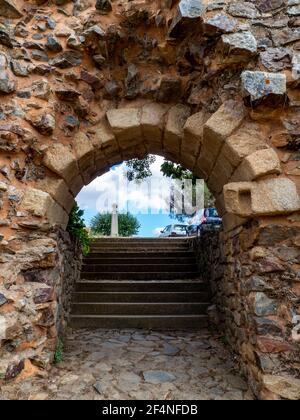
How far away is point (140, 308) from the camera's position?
4.36 m

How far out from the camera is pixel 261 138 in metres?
2.44

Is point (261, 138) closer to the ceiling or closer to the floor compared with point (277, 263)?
closer to the ceiling

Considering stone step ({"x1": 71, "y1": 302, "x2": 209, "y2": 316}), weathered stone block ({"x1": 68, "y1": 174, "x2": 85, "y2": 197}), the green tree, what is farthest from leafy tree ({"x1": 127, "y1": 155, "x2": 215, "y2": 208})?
the green tree

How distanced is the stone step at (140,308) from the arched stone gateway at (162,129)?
124cm

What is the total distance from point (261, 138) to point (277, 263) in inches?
38.2

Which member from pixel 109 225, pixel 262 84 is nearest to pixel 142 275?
pixel 262 84

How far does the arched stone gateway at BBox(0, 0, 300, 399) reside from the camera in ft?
7.50

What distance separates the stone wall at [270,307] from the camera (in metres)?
2.12

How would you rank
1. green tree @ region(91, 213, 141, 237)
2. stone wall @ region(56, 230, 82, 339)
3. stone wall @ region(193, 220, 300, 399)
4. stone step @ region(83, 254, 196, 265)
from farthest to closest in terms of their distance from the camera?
green tree @ region(91, 213, 141, 237) → stone step @ region(83, 254, 196, 265) → stone wall @ region(56, 230, 82, 339) → stone wall @ region(193, 220, 300, 399)

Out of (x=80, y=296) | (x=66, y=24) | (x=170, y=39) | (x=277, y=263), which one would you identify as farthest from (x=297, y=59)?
(x=80, y=296)

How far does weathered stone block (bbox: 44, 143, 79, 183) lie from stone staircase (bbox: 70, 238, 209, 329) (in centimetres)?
227

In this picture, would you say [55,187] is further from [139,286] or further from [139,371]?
[139,286]

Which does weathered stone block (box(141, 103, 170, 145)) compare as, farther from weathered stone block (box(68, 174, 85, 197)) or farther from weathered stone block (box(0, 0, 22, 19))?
weathered stone block (box(0, 0, 22, 19))

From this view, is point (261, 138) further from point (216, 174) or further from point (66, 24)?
point (66, 24)
